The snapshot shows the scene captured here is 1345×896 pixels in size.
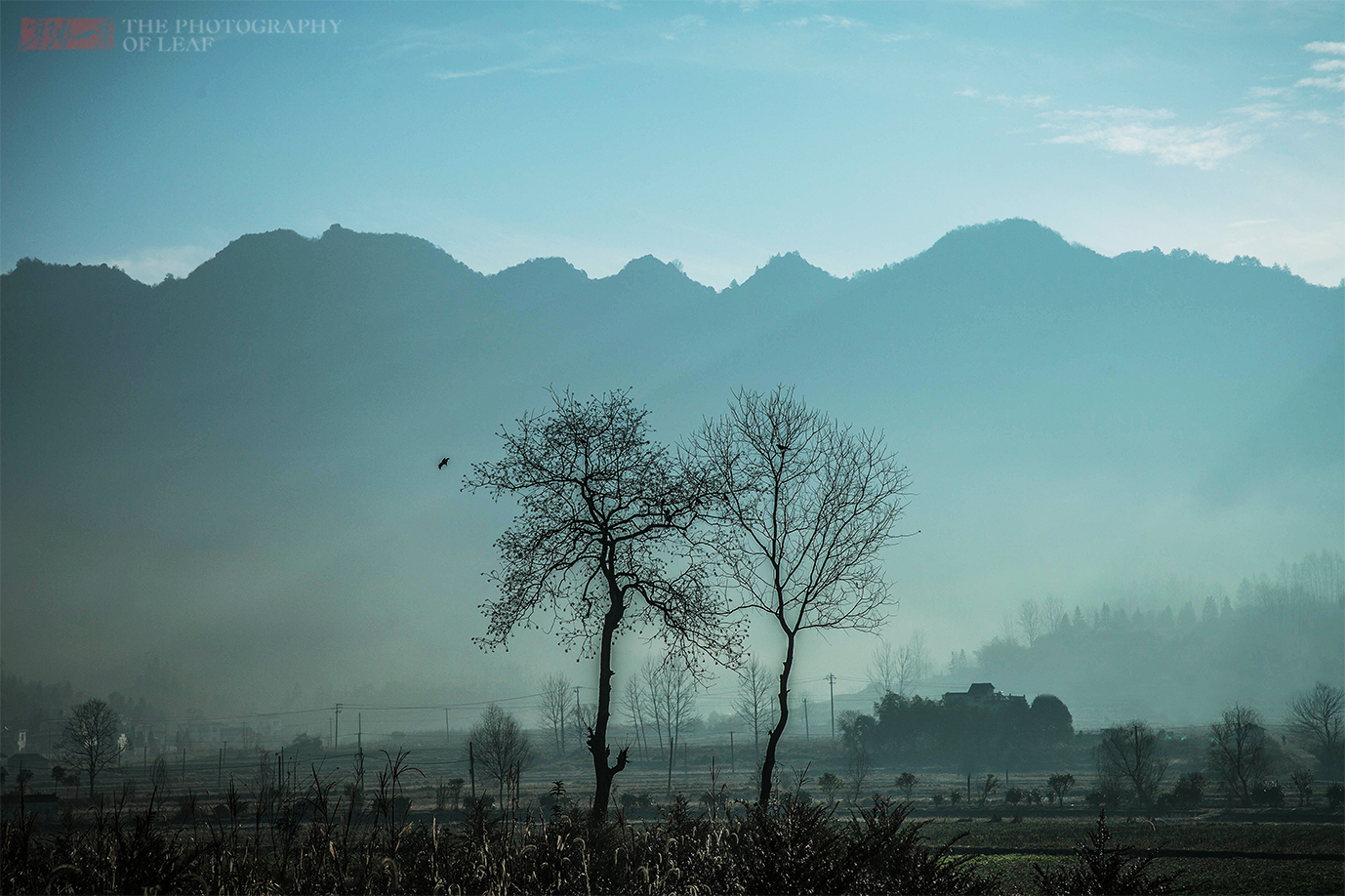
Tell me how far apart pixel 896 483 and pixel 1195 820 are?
4241cm

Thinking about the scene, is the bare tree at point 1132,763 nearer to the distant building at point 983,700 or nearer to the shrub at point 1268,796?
the shrub at point 1268,796

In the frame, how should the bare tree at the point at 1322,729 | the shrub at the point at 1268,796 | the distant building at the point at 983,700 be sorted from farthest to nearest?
the distant building at the point at 983,700 < the bare tree at the point at 1322,729 < the shrub at the point at 1268,796

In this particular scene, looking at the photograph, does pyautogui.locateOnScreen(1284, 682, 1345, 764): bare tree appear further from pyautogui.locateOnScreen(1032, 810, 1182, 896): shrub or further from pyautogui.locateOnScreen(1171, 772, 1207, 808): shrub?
pyautogui.locateOnScreen(1032, 810, 1182, 896): shrub

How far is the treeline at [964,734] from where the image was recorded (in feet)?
341

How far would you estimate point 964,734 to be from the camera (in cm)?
10475

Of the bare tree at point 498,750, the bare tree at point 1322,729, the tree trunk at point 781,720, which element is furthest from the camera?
the bare tree at point 1322,729

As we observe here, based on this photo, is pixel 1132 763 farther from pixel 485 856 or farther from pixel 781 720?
pixel 485 856

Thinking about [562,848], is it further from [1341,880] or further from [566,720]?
[566,720]

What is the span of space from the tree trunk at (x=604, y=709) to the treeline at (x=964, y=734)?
9159 centimetres

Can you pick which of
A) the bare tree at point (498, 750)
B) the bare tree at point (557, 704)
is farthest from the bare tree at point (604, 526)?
the bare tree at point (557, 704)

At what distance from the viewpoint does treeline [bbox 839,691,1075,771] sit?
104 metres

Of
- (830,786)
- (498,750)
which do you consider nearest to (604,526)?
(830,786)

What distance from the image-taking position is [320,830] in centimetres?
980

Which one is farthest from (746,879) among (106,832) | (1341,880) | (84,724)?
(84,724)
